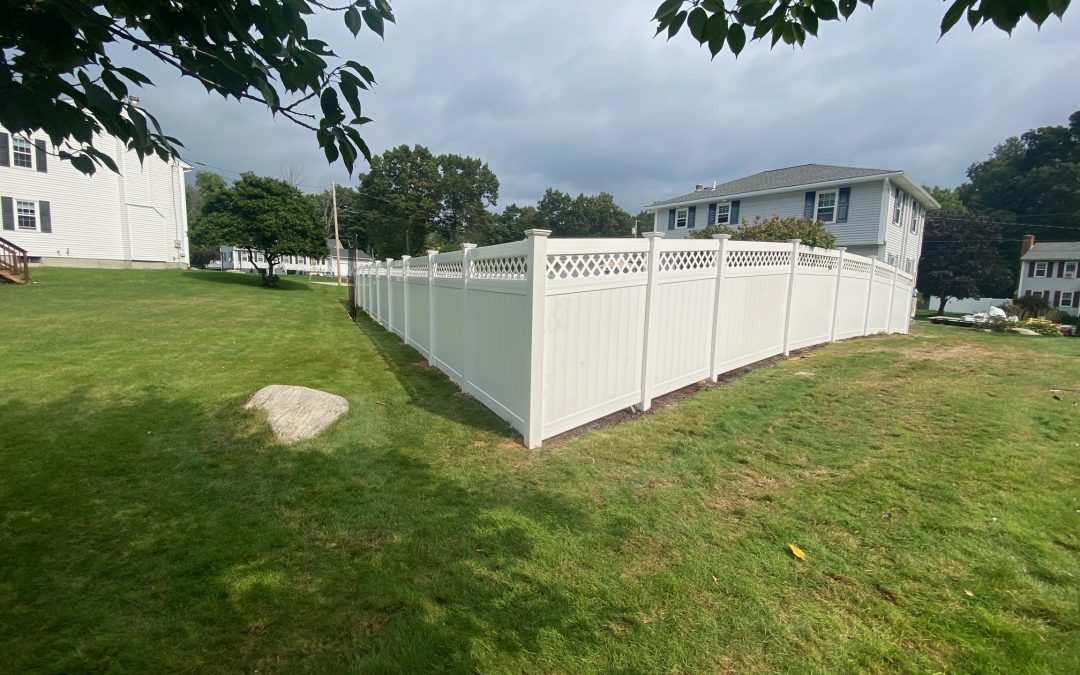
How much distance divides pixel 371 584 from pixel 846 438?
13.5ft

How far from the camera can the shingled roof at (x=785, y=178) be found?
19.2m

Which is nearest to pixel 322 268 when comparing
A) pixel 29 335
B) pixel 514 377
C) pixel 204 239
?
pixel 204 239

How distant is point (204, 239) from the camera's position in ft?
76.8

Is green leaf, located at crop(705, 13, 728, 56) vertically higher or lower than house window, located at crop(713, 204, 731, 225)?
lower

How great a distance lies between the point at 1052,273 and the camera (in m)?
33.6

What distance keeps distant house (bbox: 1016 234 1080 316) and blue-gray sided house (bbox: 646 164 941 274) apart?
61.7ft

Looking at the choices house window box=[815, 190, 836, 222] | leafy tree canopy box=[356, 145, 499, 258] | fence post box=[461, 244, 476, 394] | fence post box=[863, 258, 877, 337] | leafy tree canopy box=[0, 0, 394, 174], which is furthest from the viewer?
leafy tree canopy box=[356, 145, 499, 258]

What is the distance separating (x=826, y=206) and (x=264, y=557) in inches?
906

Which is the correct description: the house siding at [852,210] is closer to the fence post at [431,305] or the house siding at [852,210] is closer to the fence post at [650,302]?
the fence post at [431,305]

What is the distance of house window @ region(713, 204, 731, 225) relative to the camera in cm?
2303

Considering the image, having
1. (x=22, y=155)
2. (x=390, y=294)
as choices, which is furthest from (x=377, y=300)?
(x=22, y=155)

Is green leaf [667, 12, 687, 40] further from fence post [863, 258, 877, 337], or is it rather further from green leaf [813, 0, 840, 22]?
fence post [863, 258, 877, 337]

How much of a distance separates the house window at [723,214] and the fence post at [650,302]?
1987cm

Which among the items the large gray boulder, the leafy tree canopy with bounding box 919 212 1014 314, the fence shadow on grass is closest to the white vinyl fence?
the fence shadow on grass
